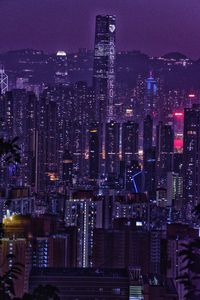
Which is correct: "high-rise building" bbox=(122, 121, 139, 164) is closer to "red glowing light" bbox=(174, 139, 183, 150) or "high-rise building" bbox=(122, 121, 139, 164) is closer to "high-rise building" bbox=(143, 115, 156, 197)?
"high-rise building" bbox=(143, 115, 156, 197)

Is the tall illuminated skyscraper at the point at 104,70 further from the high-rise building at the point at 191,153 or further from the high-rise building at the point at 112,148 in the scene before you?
the high-rise building at the point at 191,153

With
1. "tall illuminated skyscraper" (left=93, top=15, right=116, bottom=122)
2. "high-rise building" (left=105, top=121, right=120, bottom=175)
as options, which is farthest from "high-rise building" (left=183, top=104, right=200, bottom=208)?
"tall illuminated skyscraper" (left=93, top=15, right=116, bottom=122)

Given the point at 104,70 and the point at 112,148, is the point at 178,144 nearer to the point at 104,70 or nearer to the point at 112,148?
the point at 112,148

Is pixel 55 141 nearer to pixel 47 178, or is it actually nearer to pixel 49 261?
pixel 47 178

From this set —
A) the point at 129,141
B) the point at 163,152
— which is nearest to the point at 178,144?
the point at 163,152

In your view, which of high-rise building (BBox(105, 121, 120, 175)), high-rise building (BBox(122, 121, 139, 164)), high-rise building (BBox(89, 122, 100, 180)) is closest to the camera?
high-rise building (BBox(89, 122, 100, 180))

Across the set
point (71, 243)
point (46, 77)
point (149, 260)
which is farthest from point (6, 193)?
point (46, 77)

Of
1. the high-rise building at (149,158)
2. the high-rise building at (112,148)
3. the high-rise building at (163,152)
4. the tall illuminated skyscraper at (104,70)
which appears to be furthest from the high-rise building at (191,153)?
the tall illuminated skyscraper at (104,70)

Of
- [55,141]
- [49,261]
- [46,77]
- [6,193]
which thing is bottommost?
[49,261]
